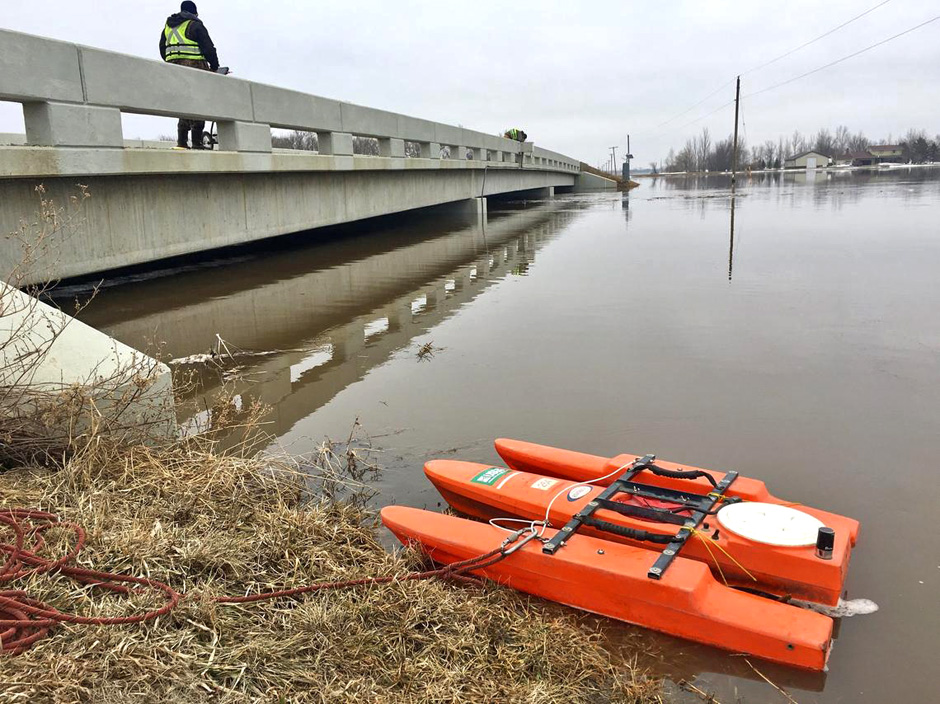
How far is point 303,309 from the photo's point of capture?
29.9ft

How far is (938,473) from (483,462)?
2.69m

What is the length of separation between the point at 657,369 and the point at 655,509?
311cm

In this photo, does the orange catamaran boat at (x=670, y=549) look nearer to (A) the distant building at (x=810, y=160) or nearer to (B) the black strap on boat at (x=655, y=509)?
(B) the black strap on boat at (x=655, y=509)

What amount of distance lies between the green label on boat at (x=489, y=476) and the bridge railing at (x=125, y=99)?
5998 mm

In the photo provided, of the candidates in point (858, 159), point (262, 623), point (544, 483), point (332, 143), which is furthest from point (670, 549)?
point (858, 159)

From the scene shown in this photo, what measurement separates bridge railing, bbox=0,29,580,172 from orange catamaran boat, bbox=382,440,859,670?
607cm

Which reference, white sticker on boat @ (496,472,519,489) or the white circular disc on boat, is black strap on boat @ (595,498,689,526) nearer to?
the white circular disc on boat

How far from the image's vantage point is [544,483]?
3.78 metres

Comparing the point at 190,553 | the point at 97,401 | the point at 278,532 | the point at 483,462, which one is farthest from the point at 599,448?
the point at 97,401

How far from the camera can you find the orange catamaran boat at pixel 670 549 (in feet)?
9.22

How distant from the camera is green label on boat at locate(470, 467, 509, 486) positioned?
3.82 m

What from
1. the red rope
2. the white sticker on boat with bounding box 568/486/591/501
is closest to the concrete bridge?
the red rope

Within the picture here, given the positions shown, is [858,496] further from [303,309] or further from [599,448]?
[303,309]

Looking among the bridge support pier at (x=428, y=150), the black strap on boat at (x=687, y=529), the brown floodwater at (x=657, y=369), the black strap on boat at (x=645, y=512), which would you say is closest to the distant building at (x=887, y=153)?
the bridge support pier at (x=428, y=150)
